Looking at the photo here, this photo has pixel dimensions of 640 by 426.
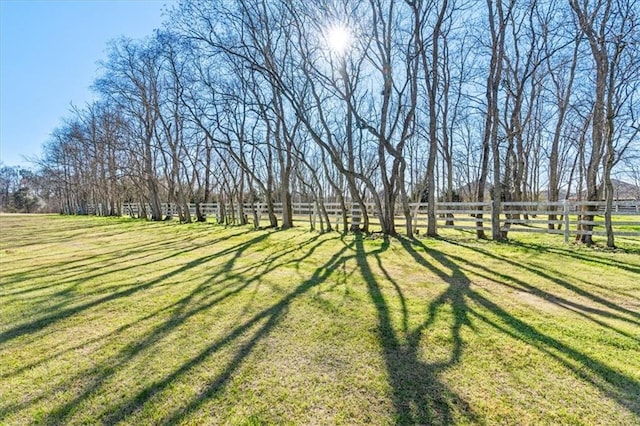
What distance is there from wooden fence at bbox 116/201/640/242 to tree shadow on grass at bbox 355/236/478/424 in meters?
5.87

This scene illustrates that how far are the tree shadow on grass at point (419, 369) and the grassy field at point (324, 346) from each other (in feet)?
0.04

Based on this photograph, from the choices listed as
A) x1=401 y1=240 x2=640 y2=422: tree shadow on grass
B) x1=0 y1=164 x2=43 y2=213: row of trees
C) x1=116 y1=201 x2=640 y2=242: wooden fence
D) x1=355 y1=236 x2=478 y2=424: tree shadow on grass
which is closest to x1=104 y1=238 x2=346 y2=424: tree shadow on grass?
x1=355 y1=236 x2=478 y2=424: tree shadow on grass

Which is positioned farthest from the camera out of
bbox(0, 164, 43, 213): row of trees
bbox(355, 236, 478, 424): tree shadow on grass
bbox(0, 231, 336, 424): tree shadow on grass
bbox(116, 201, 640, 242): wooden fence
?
bbox(0, 164, 43, 213): row of trees

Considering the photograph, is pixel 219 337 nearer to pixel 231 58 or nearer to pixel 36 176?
pixel 231 58

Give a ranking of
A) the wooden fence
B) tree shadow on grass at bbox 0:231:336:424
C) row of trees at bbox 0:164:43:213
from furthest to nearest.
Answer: row of trees at bbox 0:164:43:213, the wooden fence, tree shadow on grass at bbox 0:231:336:424

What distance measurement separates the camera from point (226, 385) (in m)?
2.06

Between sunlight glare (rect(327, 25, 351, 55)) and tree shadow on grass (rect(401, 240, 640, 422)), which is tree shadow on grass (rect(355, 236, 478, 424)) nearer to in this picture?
tree shadow on grass (rect(401, 240, 640, 422))

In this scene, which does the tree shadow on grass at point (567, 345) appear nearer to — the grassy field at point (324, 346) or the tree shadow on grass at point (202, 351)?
the grassy field at point (324, 346)

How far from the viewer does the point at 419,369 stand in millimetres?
2215

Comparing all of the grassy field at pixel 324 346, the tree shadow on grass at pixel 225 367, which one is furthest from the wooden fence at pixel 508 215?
the tree shadow on grass at pixel 225 367

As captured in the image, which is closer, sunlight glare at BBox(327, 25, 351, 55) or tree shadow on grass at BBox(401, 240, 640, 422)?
tree shadow on grass at BBox(401, 240, 640, 422)

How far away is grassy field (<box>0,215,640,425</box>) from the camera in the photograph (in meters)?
1.84

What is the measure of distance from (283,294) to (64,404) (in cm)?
238

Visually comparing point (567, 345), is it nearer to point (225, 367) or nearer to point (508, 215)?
point (225, 367)
